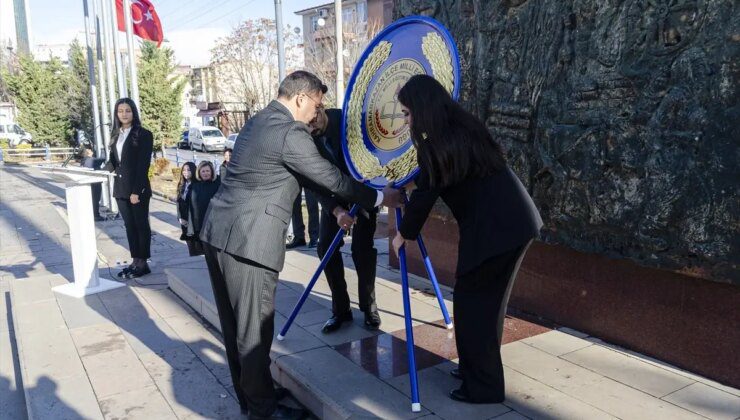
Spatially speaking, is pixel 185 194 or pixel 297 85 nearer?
pixel 297 85

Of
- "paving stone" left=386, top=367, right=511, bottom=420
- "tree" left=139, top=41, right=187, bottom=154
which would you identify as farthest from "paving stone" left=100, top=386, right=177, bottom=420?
"tree" left=139, top=41, right=187, bottom=154

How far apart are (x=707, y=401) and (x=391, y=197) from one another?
1928 millimetres

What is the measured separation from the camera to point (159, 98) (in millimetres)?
23312

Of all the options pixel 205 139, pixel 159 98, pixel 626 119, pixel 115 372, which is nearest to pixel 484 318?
pixel 626 119

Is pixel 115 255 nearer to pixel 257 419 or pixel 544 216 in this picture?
pixel 257 419

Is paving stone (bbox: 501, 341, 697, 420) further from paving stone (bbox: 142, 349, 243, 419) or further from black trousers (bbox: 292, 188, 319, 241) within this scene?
black trousers (bbox: 292, 188, 319, 241)

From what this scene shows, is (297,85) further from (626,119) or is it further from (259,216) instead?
(626,119)

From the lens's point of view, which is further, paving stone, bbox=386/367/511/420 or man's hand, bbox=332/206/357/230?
man's hand, bbox=332/206/357/230

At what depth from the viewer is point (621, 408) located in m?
2.81

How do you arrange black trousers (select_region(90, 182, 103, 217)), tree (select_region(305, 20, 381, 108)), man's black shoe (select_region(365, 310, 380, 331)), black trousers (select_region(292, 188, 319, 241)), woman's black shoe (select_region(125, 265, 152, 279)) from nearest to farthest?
man's black shoe (select_region(365, 310, 380, 331))
woman's black shoe (select_region(125, 265, 152, 279))
black trousers (select_region(292, 188, 319, 241))
black trousers (select_region(90, 182, 103, 217))
tree (select_region(305, 20, 381, 108))

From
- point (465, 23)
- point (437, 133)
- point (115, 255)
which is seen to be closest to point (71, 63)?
point (115, 255)

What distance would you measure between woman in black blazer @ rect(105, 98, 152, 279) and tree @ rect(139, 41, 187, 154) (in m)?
18.0

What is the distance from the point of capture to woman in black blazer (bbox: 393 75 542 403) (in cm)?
264

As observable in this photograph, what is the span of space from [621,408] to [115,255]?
7462 millimetres
